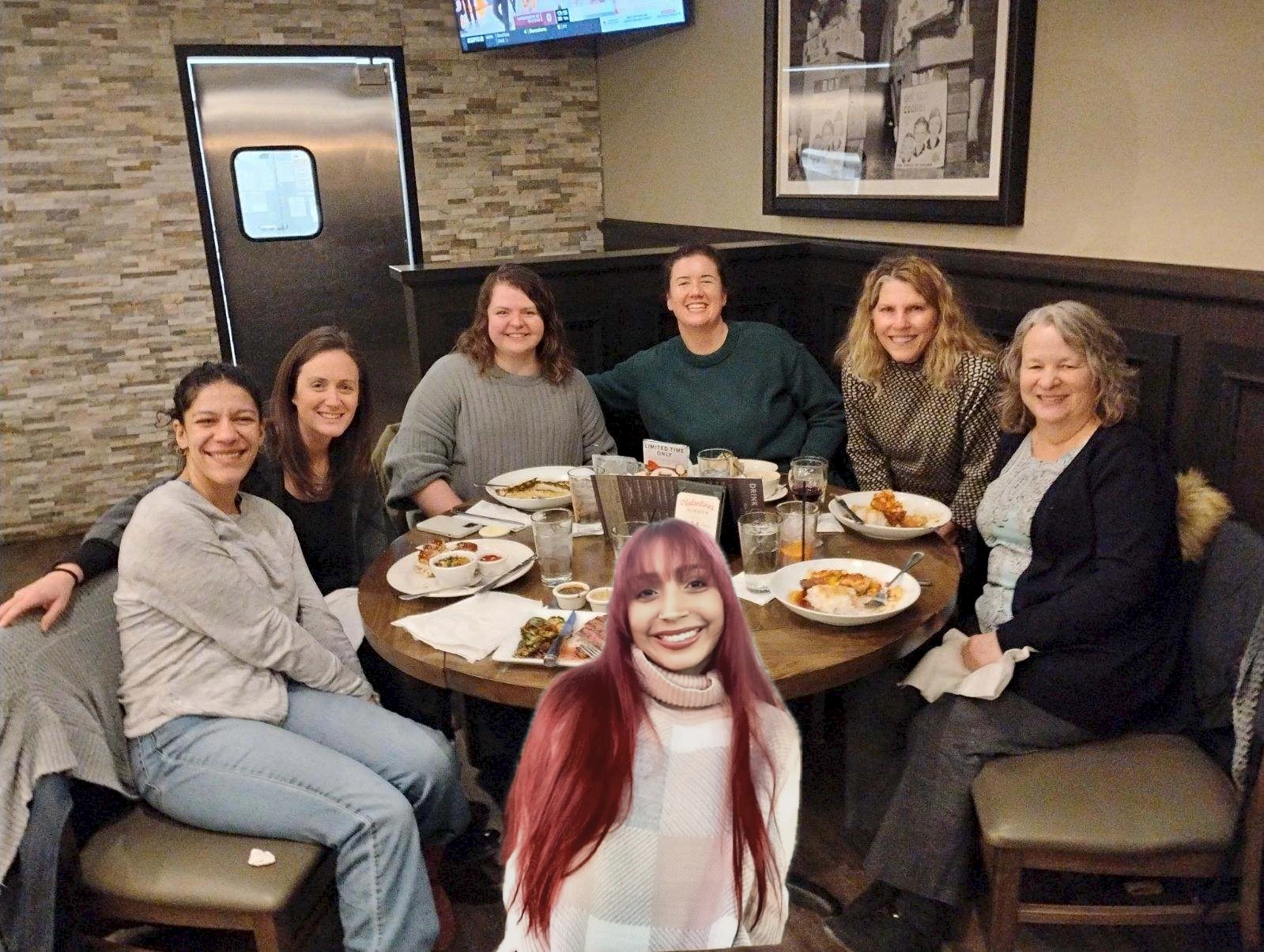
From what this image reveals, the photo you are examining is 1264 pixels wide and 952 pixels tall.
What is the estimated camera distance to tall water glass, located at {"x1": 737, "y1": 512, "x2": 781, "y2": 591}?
1856mm

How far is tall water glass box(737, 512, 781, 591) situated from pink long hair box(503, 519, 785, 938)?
0.76 meters

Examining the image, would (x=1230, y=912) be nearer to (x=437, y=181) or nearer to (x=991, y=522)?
(x=991, y=522)

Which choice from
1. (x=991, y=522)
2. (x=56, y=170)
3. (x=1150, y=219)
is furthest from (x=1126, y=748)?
(x=56, y=170)

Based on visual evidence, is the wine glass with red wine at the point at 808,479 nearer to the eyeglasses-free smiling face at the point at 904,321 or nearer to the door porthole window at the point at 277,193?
the eyeglasses-free smiling face at the point at 904,321

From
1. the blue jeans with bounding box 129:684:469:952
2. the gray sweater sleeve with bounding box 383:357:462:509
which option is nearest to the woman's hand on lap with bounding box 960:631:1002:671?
the blue jeans with bounding box 129:684:469:952

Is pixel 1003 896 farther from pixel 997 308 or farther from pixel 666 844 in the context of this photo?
pixel 997 308

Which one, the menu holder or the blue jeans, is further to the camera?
the menu holder

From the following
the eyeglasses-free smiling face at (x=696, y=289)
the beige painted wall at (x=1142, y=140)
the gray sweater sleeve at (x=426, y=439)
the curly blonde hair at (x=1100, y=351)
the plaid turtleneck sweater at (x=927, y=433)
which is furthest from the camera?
the eyeglasses-free smiling face at (x=696, y=289)

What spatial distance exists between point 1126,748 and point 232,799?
5.16 feet

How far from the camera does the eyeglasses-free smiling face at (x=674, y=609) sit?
41.3 inches

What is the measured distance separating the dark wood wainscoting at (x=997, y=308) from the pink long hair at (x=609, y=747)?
1.79 metres

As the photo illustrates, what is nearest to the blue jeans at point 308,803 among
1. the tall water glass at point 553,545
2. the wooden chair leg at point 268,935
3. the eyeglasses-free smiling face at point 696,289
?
the wooden chair leg at point 268,935

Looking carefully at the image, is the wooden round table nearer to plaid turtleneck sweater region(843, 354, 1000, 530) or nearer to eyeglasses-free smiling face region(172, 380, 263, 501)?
eyeglasses-free smiling face region(172, 380, 263, 501)

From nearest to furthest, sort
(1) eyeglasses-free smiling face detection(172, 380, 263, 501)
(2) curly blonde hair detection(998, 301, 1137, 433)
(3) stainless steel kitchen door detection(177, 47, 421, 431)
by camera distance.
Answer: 1. (1) eyeglasses-free smiling face detection(172, 380, 263, 501)
2. (2) curly blonde hair detection(998, 301, 1137, 433)
3. (3) stainless steel kitchen door detection(177, 47, 421, 431)
